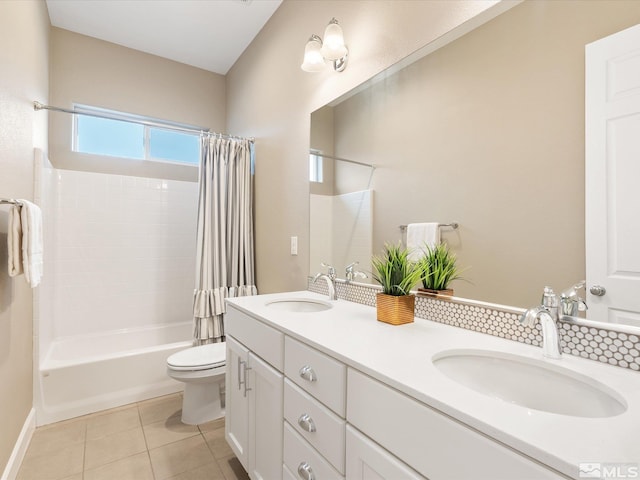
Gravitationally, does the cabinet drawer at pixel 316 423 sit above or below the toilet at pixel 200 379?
above

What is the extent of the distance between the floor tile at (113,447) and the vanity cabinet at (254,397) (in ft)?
2.06

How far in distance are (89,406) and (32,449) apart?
0.39 m

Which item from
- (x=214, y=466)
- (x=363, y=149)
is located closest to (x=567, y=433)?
(x=363, y=149)

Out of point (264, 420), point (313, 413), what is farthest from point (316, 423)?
point (264, 420)

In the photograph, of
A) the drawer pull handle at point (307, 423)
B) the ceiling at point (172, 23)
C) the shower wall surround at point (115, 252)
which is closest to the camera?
the drawer pull handle at point (307, 423)

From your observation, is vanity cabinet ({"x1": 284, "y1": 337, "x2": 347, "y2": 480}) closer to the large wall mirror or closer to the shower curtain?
the large wall mirror

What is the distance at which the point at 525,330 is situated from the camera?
0.98m

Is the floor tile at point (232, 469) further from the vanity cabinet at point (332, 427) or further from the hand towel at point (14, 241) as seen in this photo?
the hand towel at point (14, 241)

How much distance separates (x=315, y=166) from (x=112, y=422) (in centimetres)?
211

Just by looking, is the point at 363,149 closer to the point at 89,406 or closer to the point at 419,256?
the point at 419,256

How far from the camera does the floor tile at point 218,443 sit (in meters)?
1.81

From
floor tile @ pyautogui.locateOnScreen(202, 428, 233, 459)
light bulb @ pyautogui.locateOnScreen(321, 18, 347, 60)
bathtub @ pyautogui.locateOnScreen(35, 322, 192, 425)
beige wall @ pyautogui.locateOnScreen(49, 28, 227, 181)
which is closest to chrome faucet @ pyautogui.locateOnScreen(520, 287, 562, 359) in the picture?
light bulb @ pyautogui.locateOnScreen(321, 18, 347, 60)

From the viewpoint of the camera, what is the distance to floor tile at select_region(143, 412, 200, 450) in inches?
75.0

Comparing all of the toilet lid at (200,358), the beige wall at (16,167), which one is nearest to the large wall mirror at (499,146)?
the toilet lid at (200,358)
